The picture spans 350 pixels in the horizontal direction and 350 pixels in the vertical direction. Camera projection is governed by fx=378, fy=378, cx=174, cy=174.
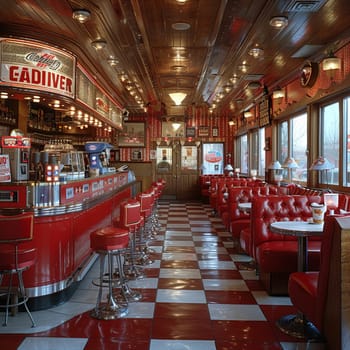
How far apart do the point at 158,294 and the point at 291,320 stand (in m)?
1.45

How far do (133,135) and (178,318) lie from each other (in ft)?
36.7

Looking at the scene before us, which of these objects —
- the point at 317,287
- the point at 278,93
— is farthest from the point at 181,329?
the point at 278,93

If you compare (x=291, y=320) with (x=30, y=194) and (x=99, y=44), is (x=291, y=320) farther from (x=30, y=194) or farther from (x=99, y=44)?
(x=99, y=44)

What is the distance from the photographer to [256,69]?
7496mm

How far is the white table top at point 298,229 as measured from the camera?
3.32 meters

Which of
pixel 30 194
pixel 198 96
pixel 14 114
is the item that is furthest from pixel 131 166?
pixel 30 194

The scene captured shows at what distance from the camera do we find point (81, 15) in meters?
4.54

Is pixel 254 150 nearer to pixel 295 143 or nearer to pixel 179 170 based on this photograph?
pixel 179 170

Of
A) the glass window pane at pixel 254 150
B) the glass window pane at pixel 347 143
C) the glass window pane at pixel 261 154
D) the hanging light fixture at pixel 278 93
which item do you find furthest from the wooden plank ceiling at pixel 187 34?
the glass window pane at pixel 254 150

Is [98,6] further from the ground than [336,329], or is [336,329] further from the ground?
[98,6]

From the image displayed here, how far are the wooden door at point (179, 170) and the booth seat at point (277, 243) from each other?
377 inches

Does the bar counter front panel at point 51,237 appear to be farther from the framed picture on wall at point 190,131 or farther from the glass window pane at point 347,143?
the framed picture on wall at point 190,131

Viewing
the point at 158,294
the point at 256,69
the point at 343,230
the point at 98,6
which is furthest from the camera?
the point at 256,69

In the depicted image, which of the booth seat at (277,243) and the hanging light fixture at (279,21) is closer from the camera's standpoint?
the booth seat at (277,243)
